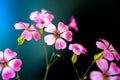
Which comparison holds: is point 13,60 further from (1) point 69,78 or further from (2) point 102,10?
(2) point 102,10

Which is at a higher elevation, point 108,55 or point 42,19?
point 42,19

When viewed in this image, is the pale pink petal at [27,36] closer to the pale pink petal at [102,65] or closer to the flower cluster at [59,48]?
the flower cluster at [59,48]

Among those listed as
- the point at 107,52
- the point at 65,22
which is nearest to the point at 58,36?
the point at 107,52

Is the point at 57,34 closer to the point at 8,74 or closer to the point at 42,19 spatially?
the point at 42,19

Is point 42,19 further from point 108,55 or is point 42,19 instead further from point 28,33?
point 108,55

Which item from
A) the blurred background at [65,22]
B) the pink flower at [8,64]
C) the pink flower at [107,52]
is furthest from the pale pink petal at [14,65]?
the blurred background at [65,22]

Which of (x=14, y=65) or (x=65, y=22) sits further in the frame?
(x=65, y=22)
